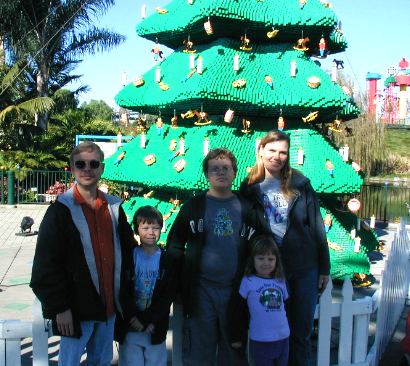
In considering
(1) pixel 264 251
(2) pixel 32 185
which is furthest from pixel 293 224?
(2) pixel 32 185

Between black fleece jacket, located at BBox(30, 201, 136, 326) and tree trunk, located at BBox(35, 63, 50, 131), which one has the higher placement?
tree trunk, located at BBox(35, 63, 50, 131)

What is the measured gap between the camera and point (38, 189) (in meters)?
17.7

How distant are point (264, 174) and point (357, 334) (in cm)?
154

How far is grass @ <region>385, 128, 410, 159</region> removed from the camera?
4385cm

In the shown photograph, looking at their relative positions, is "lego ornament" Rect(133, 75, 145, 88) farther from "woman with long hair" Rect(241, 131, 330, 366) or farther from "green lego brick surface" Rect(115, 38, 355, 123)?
"woman with long hair" Rect(241, 131, 330, 366)

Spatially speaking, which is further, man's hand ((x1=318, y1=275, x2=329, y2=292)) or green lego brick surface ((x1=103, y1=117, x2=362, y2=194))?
green lego brick surface ((x1=103, y1=117, x2=362, y2=194))

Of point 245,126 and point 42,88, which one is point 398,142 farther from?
point 245,126

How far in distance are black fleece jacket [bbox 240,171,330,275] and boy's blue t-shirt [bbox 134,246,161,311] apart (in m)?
0.69

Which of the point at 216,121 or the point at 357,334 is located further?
the point at 216,121

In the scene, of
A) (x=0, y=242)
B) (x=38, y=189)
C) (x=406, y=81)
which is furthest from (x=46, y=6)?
(x=406, y=81)

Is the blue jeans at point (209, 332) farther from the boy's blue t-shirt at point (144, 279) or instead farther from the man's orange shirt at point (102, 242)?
the man's orange shirt at point (102, 242)

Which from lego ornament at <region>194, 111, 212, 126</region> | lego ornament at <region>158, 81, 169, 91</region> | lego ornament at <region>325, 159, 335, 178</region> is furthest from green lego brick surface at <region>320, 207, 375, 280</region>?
lego ornament at <region>158, 81, 169, 91</region>

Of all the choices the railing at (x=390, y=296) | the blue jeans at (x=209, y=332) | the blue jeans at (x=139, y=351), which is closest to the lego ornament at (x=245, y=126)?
the railing at (x=390, y=296)

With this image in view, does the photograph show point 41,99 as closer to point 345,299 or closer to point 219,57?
point 219,57
